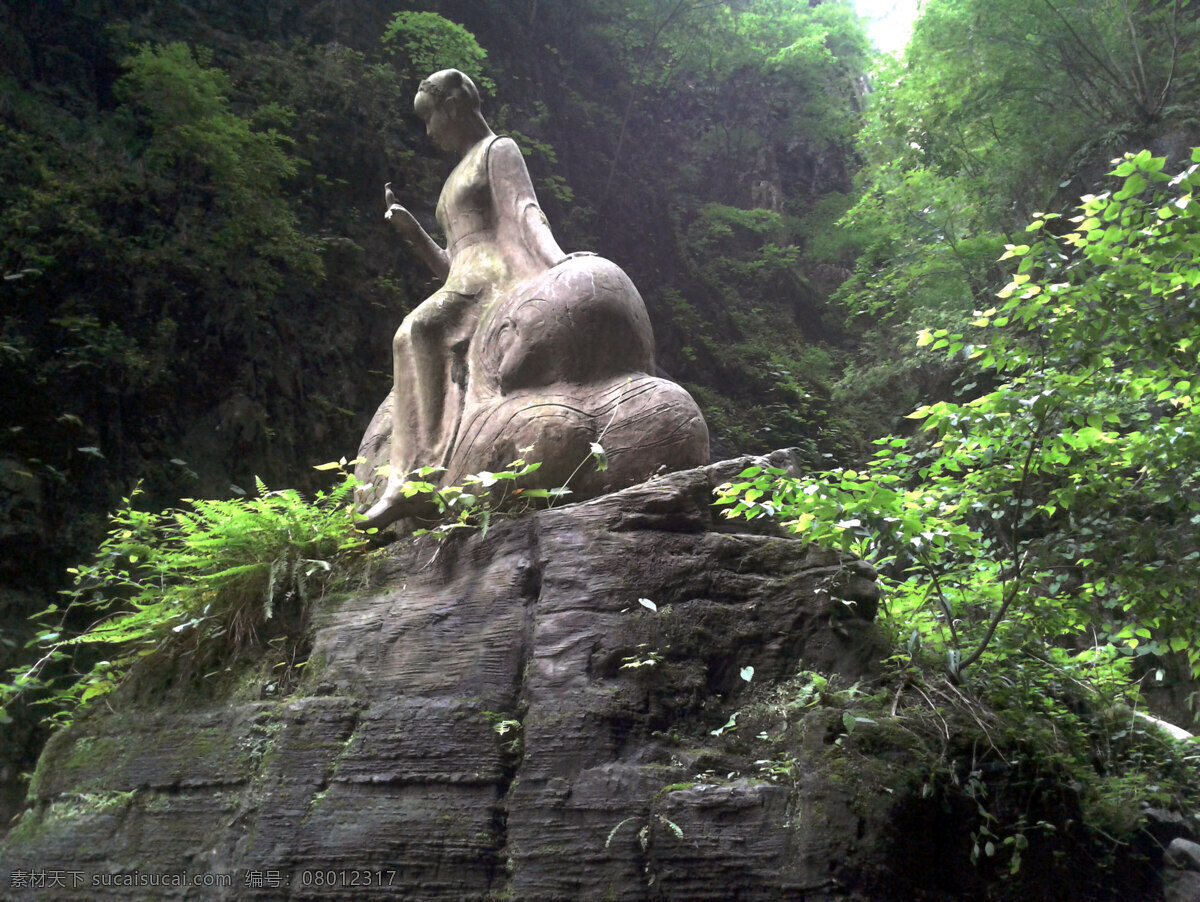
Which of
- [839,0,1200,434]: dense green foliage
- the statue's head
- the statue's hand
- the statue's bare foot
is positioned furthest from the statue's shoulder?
[839,0,1200,434]: dense green foliage

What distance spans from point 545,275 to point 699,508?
5.50 feet

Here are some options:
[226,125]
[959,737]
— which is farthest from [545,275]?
[226,125]

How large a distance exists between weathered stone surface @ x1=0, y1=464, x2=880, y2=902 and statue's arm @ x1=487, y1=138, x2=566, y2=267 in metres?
1.94

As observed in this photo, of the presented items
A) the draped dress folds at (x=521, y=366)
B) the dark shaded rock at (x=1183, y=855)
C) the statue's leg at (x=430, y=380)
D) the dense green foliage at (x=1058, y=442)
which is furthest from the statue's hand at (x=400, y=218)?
the dark shaded rock at (x=1183, y=855)

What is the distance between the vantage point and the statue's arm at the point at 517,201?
16.4 ft

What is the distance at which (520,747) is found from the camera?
10.1 ft

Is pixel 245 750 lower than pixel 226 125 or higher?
lower

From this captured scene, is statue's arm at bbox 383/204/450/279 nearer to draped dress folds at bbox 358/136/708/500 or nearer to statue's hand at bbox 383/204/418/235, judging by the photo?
statue's hand at bbox 383/204/418/235

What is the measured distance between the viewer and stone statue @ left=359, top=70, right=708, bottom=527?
13.6ft

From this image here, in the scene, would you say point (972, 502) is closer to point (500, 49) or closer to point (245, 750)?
point (245, 750)

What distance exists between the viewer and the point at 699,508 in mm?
3625

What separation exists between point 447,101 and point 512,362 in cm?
205

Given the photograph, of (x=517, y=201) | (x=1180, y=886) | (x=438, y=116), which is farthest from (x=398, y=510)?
(x=1180, y=886)

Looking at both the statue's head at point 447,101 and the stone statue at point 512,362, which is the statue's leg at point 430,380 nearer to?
the stone statue at point 512,362
